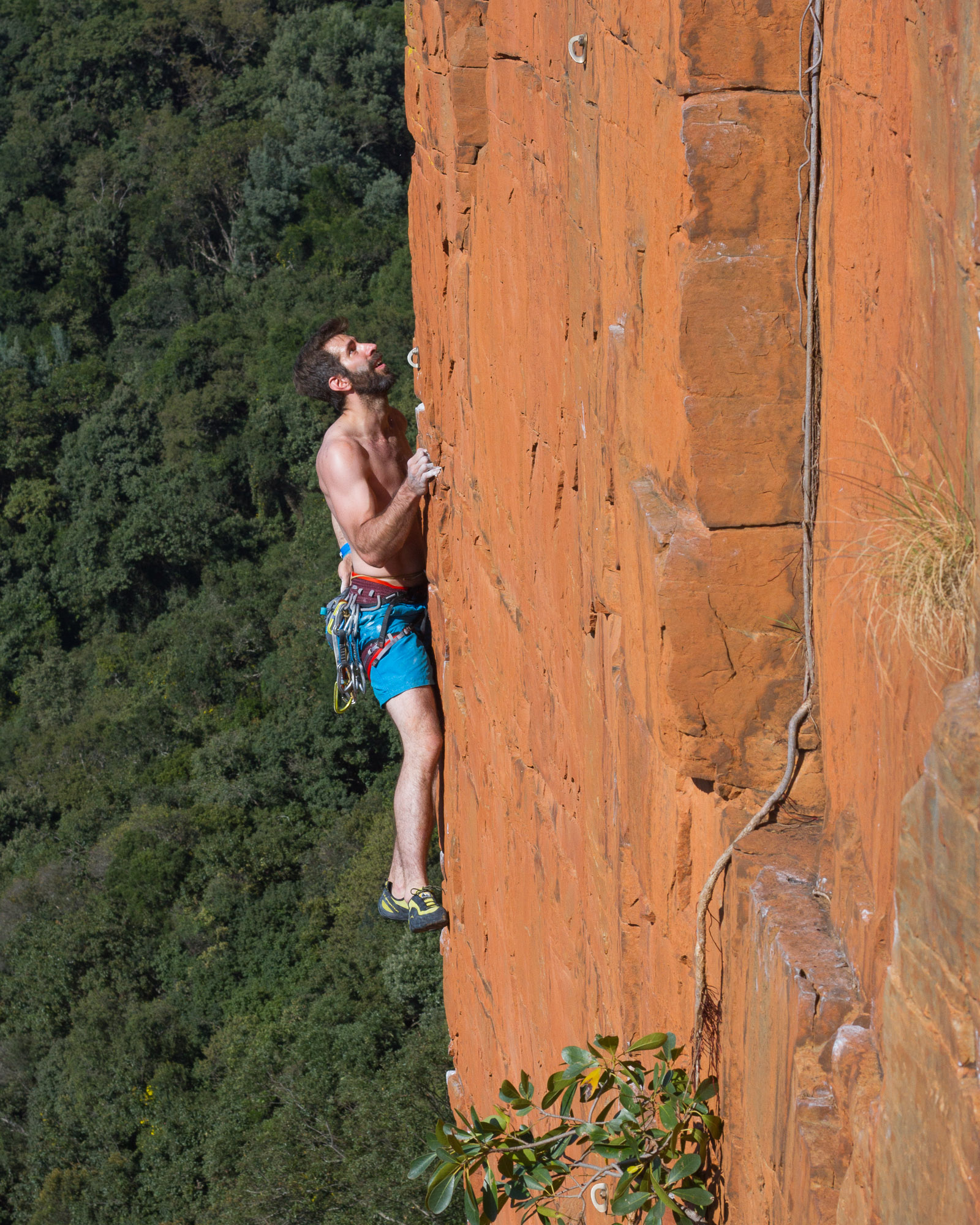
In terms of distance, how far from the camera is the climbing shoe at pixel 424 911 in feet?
15.1

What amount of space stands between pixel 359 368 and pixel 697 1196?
298 cm

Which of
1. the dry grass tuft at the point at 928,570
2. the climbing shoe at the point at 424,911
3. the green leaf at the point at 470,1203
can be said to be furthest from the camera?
the climbing shoe at the point at 424,911

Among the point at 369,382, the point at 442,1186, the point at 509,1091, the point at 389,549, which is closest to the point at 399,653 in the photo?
the point at 389,549

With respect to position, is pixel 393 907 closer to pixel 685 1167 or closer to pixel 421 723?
pixel 421 723

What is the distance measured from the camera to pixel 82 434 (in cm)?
2836

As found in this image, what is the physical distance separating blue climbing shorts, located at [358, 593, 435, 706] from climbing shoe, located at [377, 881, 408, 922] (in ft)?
2.41

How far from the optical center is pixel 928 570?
4.35 feet

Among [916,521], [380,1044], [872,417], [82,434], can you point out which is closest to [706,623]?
[872,417]

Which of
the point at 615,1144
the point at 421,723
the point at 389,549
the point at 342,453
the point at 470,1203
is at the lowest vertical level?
the point at 421,723

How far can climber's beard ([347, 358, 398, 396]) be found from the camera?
4.26m

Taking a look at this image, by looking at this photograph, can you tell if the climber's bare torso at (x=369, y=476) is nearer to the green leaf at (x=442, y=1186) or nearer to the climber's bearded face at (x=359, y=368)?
the climber's bearded face at (x=359, y=368)

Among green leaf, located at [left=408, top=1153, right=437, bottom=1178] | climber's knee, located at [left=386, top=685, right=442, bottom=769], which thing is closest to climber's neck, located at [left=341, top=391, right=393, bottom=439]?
climber's knee, located at [left=386, top=685, right=442, bottom=769]


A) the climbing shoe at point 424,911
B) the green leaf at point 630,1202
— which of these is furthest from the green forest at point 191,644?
the green leaf at point 630,1202

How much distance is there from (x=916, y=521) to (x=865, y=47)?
613 millimetres
